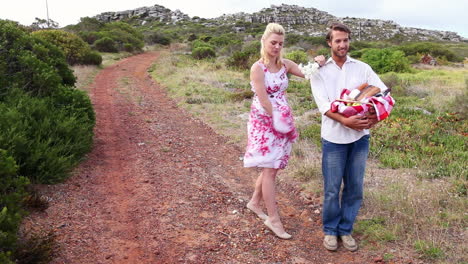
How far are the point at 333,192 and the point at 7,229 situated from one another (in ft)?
9.39

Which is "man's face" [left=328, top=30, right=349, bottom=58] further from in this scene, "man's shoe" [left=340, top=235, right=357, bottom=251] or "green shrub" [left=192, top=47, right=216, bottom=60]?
"green shrub" [left=192, top=47, right=216, bottom=60]

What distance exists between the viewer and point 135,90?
14156 millimetres

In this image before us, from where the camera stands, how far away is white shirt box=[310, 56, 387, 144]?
3.54 meters

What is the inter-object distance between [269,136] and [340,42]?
3.80ft

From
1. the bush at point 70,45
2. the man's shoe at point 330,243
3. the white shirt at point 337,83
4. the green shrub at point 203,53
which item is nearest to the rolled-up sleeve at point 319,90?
the white shirt at point 337,83

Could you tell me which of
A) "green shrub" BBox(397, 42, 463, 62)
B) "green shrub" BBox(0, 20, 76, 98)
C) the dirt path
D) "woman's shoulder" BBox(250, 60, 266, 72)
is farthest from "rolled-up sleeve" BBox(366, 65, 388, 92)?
"green shrub" BBox(397, 42, 463, 62)

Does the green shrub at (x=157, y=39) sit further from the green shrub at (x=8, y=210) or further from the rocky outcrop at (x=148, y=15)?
the green shrub at (x=8, y=210)

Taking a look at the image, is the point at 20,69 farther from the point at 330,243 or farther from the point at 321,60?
the point at 330,243

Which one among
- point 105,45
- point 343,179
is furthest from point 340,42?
point 105,45

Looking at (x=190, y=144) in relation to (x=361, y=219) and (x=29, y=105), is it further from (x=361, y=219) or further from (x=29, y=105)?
(x=361, y=219)

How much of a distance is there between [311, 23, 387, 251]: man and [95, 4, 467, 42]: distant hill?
5894 centimetres

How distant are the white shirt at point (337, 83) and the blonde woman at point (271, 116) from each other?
0.39 metres

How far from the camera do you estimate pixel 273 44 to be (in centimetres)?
374

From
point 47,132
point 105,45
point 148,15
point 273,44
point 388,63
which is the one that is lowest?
point 388,63
